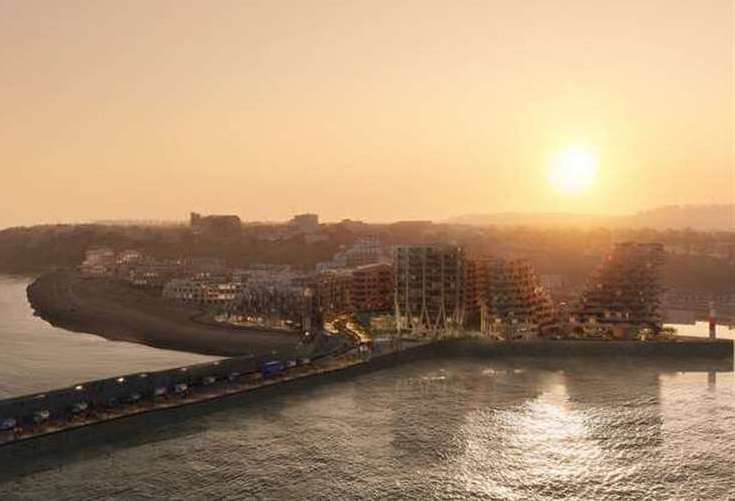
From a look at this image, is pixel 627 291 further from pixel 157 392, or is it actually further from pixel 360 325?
pixel 157 392

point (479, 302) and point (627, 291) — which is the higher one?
point (627, 291)

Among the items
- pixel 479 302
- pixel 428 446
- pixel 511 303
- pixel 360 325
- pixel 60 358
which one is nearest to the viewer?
pixel 428 446

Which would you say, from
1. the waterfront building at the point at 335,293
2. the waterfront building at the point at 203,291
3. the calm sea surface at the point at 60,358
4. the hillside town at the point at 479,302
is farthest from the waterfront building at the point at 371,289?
the calm sea surface at the point at 60,358

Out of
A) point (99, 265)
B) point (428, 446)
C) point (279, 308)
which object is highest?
point (99, 265)

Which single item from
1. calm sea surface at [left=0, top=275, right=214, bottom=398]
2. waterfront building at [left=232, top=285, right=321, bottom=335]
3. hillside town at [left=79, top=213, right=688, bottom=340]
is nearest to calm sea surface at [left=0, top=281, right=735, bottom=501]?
calm sea surface at [left=0, top=275, right=214, bottom=398]

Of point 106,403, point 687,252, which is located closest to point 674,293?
point 687,252

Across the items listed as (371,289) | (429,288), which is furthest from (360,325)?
(371,289)
